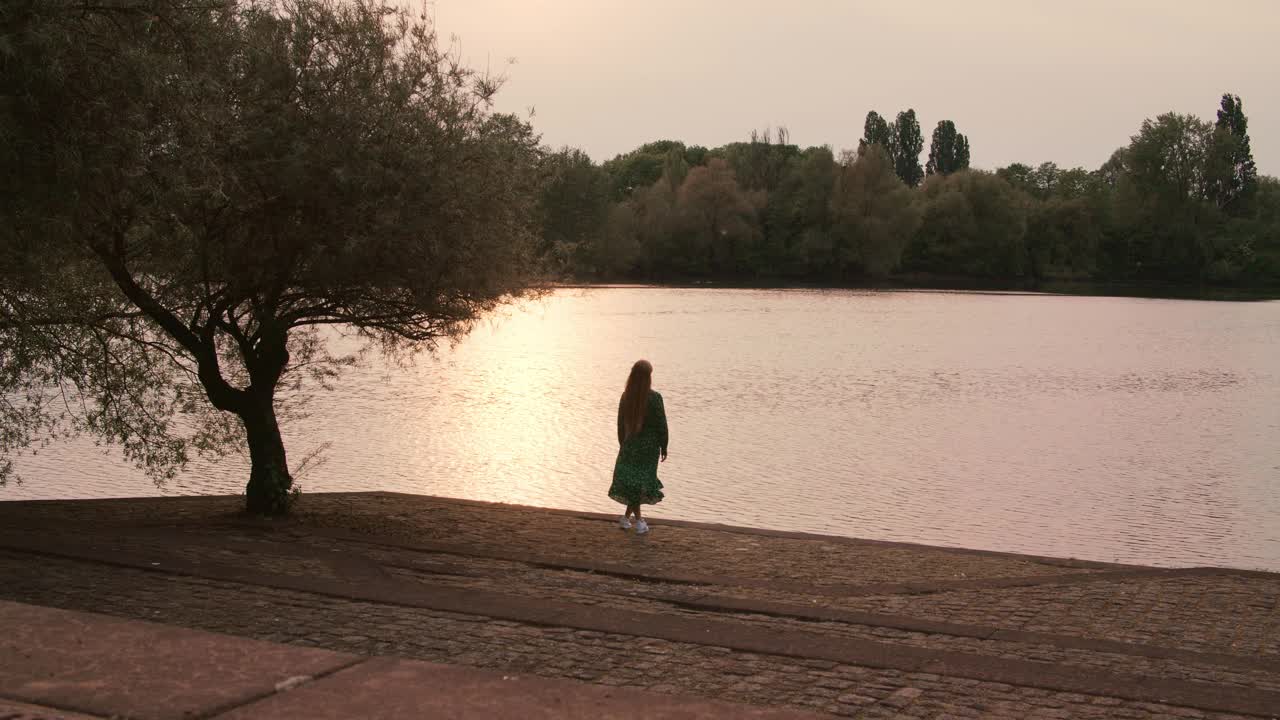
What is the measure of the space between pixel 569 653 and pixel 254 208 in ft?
27.4

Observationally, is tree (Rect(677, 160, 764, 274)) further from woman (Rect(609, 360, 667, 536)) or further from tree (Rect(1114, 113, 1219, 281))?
woman (Rect(609, 360, 667, 536))

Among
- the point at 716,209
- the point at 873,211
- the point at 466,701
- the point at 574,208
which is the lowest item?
the point at 466,701

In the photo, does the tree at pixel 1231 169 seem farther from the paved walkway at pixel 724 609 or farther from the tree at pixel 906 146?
the paved walkway at pixel 724 609

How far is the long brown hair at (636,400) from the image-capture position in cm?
1370

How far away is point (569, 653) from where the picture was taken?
6930 millimetres

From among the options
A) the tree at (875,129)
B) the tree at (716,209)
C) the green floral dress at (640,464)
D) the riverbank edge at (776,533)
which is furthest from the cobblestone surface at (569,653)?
the tree at (875,129)

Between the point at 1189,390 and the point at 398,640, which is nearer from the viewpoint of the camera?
the point at 398,640

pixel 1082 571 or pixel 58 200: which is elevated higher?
pixel 58 200

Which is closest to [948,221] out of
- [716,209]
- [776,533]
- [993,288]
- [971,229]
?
[971,229]

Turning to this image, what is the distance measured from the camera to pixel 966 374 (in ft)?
147

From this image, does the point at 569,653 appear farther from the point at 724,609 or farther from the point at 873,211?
the point at 873,211

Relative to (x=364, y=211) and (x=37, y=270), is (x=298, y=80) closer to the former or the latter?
(x=364, y=211)

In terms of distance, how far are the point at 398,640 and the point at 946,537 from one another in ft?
41.7

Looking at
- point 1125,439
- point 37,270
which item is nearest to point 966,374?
point 1125,439
